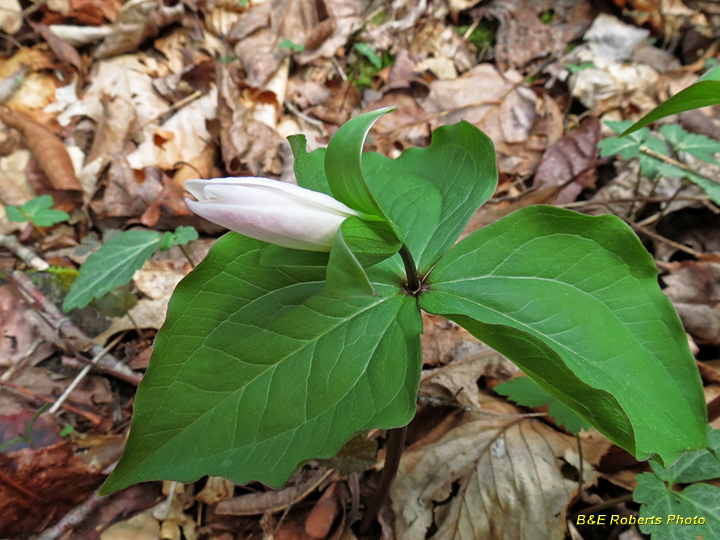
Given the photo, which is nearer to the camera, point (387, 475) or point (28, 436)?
point (387, 475)

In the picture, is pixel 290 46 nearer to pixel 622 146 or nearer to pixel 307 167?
pixel 622 146

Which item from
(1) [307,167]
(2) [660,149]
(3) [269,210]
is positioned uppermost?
(3) [269,210]

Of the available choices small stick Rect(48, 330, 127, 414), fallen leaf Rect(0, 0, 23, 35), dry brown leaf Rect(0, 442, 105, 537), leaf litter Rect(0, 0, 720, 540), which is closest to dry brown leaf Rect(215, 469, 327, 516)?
leaf litter Rect(0, 0, 720, 540)

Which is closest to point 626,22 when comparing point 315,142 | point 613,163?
point 613,163

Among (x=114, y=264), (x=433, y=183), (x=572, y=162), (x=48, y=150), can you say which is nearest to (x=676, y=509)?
(x=433, y=183)

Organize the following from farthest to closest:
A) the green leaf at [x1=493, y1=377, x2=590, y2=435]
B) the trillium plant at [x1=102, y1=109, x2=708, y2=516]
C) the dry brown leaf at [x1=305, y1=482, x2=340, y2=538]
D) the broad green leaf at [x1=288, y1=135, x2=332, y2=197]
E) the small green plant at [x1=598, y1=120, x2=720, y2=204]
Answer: the small green plant at [x1=598, y1=120, x2=720, y2=204] → the dry brown leaf at [x1=305, y1=482, x2=340, y2=538] → the green leaf at [x1=493, y1=377, x2=590, y2=435] → the broad green leaf at [x1=288, y1=135, x2=332, y2=197] → the trillium plant at [x1=102, y1=109, x2=708, y2=516]

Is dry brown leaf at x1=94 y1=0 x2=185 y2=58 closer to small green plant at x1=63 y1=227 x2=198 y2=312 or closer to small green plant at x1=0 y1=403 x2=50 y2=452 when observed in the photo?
small green plant at x1=63 y1=227 x2=198 y2=312
